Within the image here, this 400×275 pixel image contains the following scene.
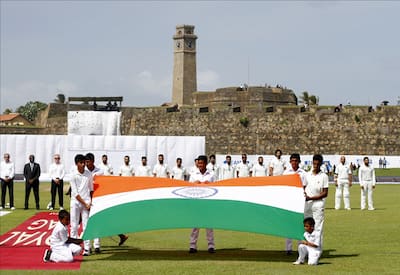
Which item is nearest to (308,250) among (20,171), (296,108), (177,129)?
(20,171)

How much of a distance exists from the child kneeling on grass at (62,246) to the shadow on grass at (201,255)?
1.07 ft

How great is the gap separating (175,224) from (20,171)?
Result: 29.1 m

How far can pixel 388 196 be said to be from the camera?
27.8 metres

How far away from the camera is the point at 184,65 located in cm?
9956

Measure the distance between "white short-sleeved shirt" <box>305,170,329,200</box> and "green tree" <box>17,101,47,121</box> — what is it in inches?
4034

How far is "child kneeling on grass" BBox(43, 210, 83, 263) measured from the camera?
1227 cm

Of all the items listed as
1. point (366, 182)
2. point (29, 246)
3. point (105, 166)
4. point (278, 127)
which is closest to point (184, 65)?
point (278, 127)


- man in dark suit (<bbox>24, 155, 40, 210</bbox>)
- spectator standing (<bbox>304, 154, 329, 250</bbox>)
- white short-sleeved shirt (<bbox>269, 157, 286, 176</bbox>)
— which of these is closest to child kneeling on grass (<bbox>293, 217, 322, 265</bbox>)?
spectator standing (<bbox>304, 154, 329, 250</bbox>)

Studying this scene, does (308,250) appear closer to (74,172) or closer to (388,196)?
(74,172)

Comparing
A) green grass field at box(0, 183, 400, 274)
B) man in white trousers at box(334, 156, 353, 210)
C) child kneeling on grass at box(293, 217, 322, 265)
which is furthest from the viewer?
man in white trousers at box(334, 156, 353, 210)

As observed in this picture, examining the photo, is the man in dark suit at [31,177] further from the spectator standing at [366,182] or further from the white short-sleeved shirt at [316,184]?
the white short-sleeved shirt at [316,184]

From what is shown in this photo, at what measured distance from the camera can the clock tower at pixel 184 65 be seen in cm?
9738

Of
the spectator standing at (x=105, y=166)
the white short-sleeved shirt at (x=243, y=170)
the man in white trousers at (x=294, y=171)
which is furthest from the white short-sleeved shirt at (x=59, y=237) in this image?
the white short-sleeved shirt at (x=243, y=170)

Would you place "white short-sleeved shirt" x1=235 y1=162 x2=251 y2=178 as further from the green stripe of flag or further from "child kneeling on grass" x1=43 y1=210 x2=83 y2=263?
"child kneeling on grass" x1=43 y1=210 x2=83 y2=263
